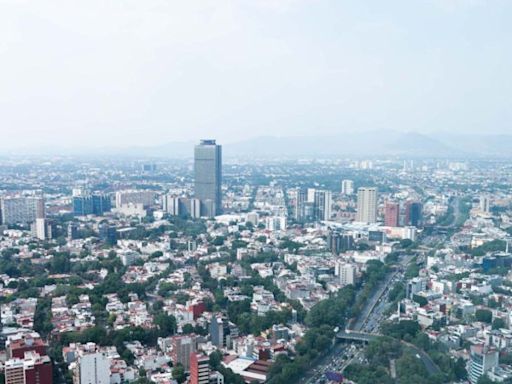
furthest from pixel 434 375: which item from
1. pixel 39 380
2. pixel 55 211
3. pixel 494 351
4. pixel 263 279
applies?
pixel 55 211

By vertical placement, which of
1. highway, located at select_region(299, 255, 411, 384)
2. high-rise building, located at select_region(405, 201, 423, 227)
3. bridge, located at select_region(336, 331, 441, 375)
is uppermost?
high-rise building, located at select_region(405, 201, 423, 227)

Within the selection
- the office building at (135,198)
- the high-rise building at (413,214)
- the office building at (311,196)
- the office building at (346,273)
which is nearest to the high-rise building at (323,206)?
the office building at (311,196)

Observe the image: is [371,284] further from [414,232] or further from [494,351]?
[414,232]

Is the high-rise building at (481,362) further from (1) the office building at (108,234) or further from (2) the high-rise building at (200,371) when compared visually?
(1) the office building at (108,234)

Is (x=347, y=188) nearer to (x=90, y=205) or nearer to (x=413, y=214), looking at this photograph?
(x=413, y=214)

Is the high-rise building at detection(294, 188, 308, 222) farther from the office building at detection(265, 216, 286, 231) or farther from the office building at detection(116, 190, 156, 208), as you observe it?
the office building at detection(116, 190, 156, 208)

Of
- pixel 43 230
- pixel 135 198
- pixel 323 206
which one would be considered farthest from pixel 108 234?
pixel 323 206

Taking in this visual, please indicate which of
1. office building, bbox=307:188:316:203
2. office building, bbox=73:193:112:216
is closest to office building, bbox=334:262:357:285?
office building, bbox=307:188:316:203
